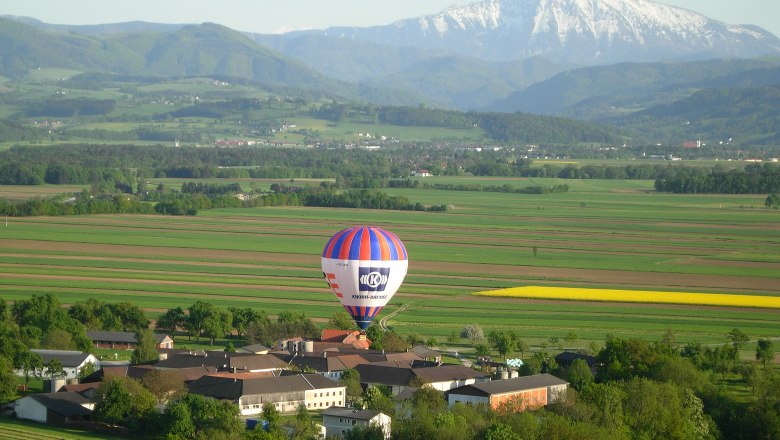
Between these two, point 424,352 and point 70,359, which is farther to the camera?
point 424,352

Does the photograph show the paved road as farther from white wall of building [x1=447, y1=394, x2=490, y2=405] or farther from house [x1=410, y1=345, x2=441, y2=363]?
white wall of building [x1=447, y1=394, x2=490, y2=405]

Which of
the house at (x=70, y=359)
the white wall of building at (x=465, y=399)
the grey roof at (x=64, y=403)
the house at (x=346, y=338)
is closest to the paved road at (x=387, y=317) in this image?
the house at (x=346, y=338)

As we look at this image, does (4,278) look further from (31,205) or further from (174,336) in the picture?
(31,205)

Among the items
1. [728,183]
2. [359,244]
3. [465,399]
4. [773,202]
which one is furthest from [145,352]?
[728,183]

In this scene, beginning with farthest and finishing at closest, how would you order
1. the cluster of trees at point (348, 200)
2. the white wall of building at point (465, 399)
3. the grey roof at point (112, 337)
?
the cluster of trees at point (348, 200)
the grey roof at point (112, 337)
the white wall of building at point (465, 399)

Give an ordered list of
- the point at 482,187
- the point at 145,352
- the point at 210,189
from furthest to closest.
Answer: the point at 482,187 → the point at 210,189 → the point at 145,352

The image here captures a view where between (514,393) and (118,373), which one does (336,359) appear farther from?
(514,393)

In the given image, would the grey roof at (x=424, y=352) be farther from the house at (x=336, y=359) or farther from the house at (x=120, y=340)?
the house at (x=120, y=340)
